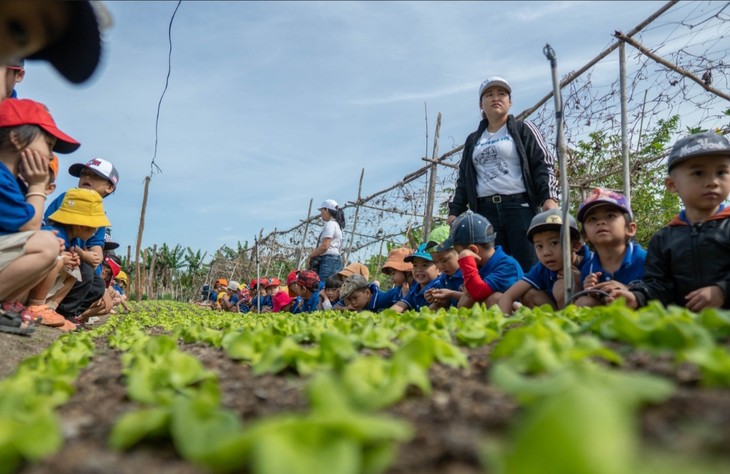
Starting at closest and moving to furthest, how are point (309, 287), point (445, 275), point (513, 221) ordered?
point (513, 221) < point (445, 275) < point (309, 287)

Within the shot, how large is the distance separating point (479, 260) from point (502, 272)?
0.77 ft

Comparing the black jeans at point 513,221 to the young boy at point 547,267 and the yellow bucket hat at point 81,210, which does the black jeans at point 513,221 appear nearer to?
the young boy at point 547,267

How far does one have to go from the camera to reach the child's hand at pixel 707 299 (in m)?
2.50

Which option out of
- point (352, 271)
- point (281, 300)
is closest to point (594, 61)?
point (352, 271)

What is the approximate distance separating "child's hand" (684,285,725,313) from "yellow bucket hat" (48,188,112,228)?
14.3 ft

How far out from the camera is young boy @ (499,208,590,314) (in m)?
3.57

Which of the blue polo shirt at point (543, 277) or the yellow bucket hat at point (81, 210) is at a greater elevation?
the yellow bucket hat at point (81, 210)

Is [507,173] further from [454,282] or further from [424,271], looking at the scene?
[424,271]

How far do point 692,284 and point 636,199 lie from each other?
3.56 m

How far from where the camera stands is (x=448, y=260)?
4.83m

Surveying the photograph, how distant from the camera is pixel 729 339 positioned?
1384mm

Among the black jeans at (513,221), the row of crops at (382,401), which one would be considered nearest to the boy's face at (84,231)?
the row of crops at (382,401)

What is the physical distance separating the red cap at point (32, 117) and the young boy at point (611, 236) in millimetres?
3478

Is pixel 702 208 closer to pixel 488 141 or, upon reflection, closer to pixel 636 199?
pixel 488 141
